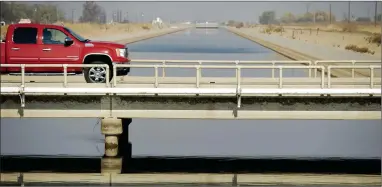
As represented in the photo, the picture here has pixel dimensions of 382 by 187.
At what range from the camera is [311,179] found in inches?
831

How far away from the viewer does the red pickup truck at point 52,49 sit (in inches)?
908

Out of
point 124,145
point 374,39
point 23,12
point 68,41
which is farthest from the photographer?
point 23,12

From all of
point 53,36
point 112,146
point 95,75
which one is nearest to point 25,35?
point 53,36

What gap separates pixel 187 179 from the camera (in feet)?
69.0

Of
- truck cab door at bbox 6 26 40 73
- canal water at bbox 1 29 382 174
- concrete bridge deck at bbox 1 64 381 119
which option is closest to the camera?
concrete bridge deck at bbox 1 64 381 119

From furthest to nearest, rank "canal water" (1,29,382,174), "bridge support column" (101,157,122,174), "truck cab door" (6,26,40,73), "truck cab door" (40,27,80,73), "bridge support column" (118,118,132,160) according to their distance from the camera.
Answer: "canal water" (1,29,382,174) < "truck cab door" (6,26,40,73) < "truck cab door" (40,27,80,73) < "bridge support column" (118,118,132,160) < "bridge support column" (101,157,122,174)

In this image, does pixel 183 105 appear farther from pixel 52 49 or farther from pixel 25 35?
pixel 25 35

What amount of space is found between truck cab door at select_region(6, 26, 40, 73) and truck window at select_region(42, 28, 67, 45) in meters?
0.28

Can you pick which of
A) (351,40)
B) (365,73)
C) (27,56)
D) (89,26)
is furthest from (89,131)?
(89,26)

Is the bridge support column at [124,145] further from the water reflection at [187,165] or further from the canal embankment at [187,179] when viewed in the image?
the canal embankment at [187,179]

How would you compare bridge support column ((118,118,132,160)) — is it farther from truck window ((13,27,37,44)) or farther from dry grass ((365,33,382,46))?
dry grass ((365,33,382,46))

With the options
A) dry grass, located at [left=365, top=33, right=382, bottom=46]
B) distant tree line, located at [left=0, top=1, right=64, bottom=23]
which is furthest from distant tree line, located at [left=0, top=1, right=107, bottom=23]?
dry grass, located at [left=365, top=33, right=382, bottom=46]

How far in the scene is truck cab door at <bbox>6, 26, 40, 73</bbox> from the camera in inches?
921

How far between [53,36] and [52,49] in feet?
1.73
